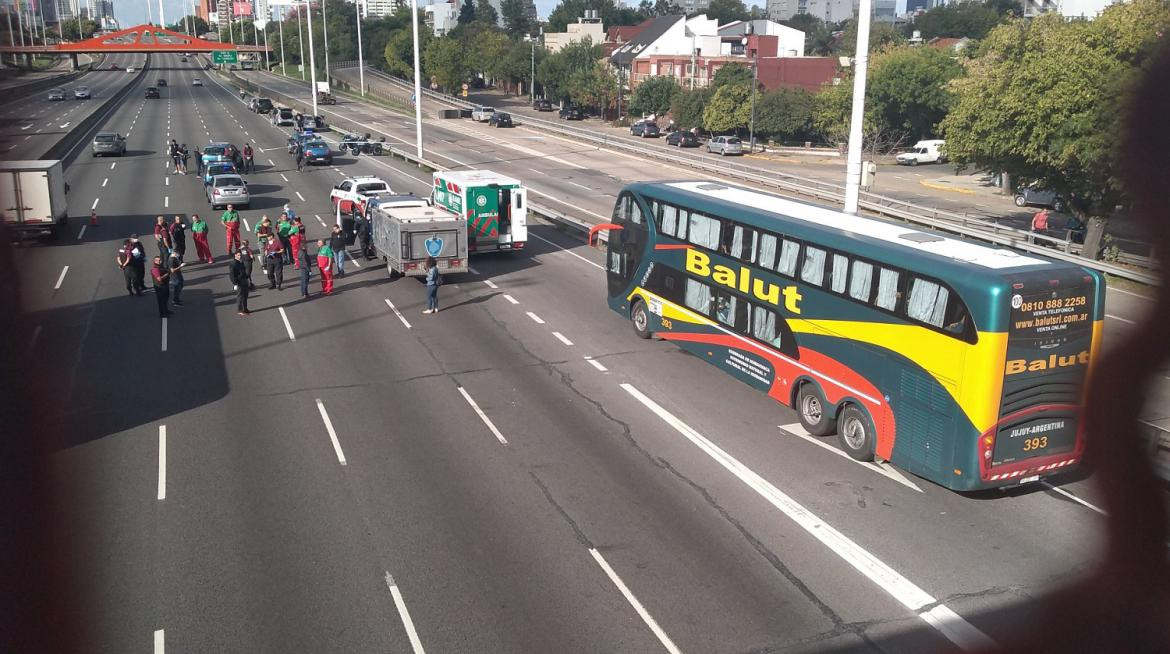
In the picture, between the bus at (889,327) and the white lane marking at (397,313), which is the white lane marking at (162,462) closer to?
the white lane marking at (397,313)

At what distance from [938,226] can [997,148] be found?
5.20m

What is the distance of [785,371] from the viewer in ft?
56.1

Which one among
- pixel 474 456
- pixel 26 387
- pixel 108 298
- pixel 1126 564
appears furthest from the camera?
pixel 108 298

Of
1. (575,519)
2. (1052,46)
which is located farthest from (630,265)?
(1052,46)

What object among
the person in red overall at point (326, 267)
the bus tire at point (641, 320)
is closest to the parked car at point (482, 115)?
the person in red overall at point (326, 267)

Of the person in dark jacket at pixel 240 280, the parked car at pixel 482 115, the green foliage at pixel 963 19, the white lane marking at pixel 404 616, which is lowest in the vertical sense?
the white lane marking at pixel 404 616

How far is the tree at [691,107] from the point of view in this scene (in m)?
79.4

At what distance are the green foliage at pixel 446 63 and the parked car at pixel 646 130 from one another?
38563 millimetres

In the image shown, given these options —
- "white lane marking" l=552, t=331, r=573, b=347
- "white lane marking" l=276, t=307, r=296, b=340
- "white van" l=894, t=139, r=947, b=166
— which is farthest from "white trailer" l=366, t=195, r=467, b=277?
"white van" l=894, t=139, r=947, b=166

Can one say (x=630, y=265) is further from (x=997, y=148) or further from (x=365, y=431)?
(x=997, y=148)

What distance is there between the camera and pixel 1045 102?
2672 centimetres

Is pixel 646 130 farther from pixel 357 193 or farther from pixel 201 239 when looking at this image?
pixel 201 239

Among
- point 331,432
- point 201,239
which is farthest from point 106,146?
point 331,432

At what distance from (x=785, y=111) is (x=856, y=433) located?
63.3 meters
